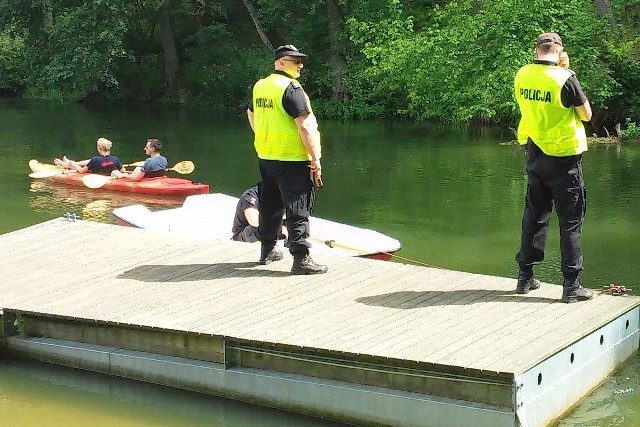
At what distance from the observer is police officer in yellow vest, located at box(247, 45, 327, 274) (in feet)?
24.9

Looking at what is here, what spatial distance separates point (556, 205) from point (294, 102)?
197cm

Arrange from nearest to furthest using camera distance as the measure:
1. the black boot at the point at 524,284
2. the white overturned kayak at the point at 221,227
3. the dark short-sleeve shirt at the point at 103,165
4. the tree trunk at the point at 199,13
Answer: the black boot at the point at 524,284, the white overturned kayak at the point at 221,227, the dark short-sleeve shirt at the point at 103,165, the tree trunk at the point at 199,13

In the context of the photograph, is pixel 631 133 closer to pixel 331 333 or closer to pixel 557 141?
pixel 557 141

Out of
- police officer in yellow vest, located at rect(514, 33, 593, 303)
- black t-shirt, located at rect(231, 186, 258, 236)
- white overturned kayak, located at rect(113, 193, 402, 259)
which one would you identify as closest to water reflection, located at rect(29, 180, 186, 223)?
white overturned kayak, located at rect(113, 193, 402, 259)

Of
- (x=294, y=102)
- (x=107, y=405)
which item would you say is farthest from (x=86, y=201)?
(x=107, y=405)

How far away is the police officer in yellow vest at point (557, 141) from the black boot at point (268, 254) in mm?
2130

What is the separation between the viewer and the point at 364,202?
1483cm

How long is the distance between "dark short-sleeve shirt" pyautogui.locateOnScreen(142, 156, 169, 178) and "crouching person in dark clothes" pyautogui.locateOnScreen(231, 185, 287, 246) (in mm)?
6128

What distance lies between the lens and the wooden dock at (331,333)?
604cm

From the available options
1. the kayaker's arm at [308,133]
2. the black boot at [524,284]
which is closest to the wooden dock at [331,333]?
the black boot at [524,284]

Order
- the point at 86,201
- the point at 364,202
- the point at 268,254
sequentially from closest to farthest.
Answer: the point at 268,254
the point at 364,202
the point at 86,201

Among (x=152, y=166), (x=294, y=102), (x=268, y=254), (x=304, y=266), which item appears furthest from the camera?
(x=152, y=166)

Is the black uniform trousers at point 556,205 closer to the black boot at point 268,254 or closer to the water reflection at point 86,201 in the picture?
the black boot at point 268,254

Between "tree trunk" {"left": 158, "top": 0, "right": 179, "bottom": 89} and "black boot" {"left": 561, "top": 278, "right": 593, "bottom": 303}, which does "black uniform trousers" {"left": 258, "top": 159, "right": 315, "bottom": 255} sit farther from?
"tree trunk" {"left": 158, "top": 0, "right": 179, "bottom": 89}
